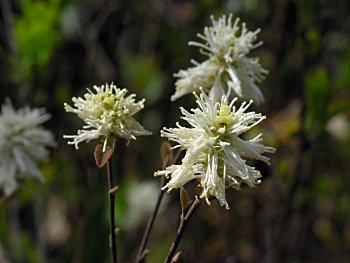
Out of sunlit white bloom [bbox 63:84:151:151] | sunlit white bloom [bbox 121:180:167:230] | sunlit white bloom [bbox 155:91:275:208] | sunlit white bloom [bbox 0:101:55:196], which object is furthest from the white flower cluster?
sunlit white bloom [bbox 121:180:167:230]

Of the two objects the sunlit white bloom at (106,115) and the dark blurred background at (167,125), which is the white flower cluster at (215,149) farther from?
the dark blurred background at (167,125)

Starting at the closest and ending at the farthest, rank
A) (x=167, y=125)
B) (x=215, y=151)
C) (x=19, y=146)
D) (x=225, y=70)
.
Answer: (x=215, y=151) → (x=225, y=70) → (x=19, y=146) → (x=167, y=125)

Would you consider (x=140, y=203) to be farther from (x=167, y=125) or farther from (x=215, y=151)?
(x=215, y=151)

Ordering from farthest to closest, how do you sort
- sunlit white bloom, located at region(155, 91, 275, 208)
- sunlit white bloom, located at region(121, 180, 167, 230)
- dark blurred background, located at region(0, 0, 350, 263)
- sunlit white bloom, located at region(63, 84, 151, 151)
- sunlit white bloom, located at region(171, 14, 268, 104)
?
sunlit white bloom, located at region(121, 180, 167, 230), dark blurred background, located at region(0, 0, 350, 263), sunlit white bloom, located at region(171, 14, 268, 104), sunlit white bloom, located at region(63, 84, 151, 151), sunlit white bloom, located at region(155, 91, 275, 208)

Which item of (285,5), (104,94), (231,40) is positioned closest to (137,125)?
(104,94)

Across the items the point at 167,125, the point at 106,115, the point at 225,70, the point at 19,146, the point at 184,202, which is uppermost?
the point at 167,125

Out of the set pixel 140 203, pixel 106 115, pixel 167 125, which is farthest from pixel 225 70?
pixel 167 125

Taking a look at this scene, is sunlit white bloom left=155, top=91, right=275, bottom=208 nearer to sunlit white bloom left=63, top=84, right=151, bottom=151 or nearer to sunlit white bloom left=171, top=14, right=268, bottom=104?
sunlit white bloom left=63, top=84, right=151, bottom=151
